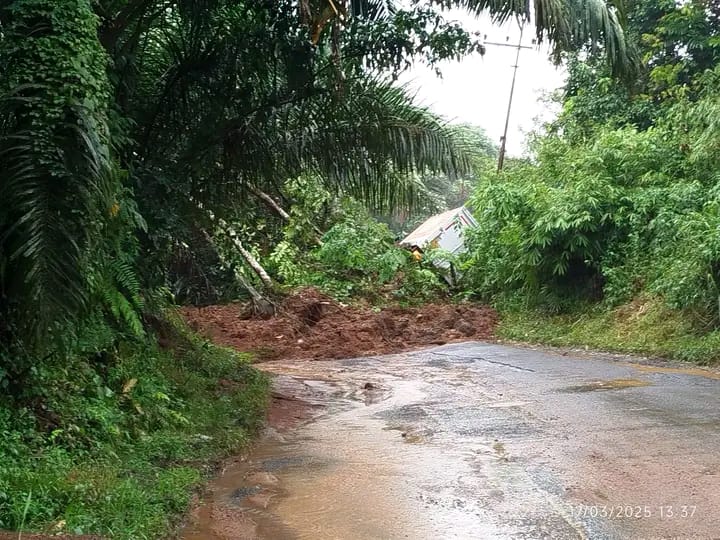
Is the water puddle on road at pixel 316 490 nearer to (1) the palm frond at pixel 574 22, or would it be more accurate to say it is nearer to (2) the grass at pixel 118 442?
(2) the grass at pixel 118 442

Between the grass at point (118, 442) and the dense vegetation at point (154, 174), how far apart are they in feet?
0.06

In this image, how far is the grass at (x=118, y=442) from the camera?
425cm

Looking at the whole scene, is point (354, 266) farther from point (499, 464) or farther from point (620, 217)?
point (499, 464)

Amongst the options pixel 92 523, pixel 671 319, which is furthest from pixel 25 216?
pixel 671 319

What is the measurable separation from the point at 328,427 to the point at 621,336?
8110 mm

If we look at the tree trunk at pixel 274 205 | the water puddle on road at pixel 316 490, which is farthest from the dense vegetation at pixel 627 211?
the water puddle on road at pixel 316 490

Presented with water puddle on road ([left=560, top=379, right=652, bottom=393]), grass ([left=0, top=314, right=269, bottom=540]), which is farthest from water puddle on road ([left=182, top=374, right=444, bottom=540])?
water puddle on road ([left=560, top=379, right=652, bottom=393])

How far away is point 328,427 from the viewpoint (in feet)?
26.1

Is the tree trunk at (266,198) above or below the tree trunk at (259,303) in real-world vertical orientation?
above

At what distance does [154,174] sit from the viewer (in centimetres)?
812

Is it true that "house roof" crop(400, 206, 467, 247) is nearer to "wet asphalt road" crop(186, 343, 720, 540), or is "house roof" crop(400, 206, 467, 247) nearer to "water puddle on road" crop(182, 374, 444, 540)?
"wet asphalt road" crop(186, 343, 720, 540)

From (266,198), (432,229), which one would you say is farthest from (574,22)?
(432,229)

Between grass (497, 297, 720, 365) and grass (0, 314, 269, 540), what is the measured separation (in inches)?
275

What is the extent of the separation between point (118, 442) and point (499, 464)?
298cm
